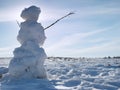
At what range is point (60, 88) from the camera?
46.7 feet

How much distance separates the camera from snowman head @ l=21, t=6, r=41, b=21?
19781mm

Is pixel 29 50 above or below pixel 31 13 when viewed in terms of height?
below

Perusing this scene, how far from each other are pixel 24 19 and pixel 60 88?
293 inches

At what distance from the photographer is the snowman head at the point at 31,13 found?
1978cm

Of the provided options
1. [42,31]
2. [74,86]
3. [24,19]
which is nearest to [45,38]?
[42,31]

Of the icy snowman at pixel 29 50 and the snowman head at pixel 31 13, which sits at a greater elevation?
the snowman head at pixel 31 13

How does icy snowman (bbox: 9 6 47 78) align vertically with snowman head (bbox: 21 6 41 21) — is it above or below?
below

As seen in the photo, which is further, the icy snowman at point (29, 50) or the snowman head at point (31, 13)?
the snowman head at point (31, 13)

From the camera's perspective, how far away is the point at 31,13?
779 inches

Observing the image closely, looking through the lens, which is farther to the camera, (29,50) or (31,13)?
(31,13)

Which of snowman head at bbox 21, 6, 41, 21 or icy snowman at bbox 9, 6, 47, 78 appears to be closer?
icy snowman at bbox 9, 6, 47, 78

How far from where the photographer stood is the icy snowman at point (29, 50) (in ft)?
61.8

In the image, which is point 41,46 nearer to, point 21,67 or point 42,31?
point 42,31

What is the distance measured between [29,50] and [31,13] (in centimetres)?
243
